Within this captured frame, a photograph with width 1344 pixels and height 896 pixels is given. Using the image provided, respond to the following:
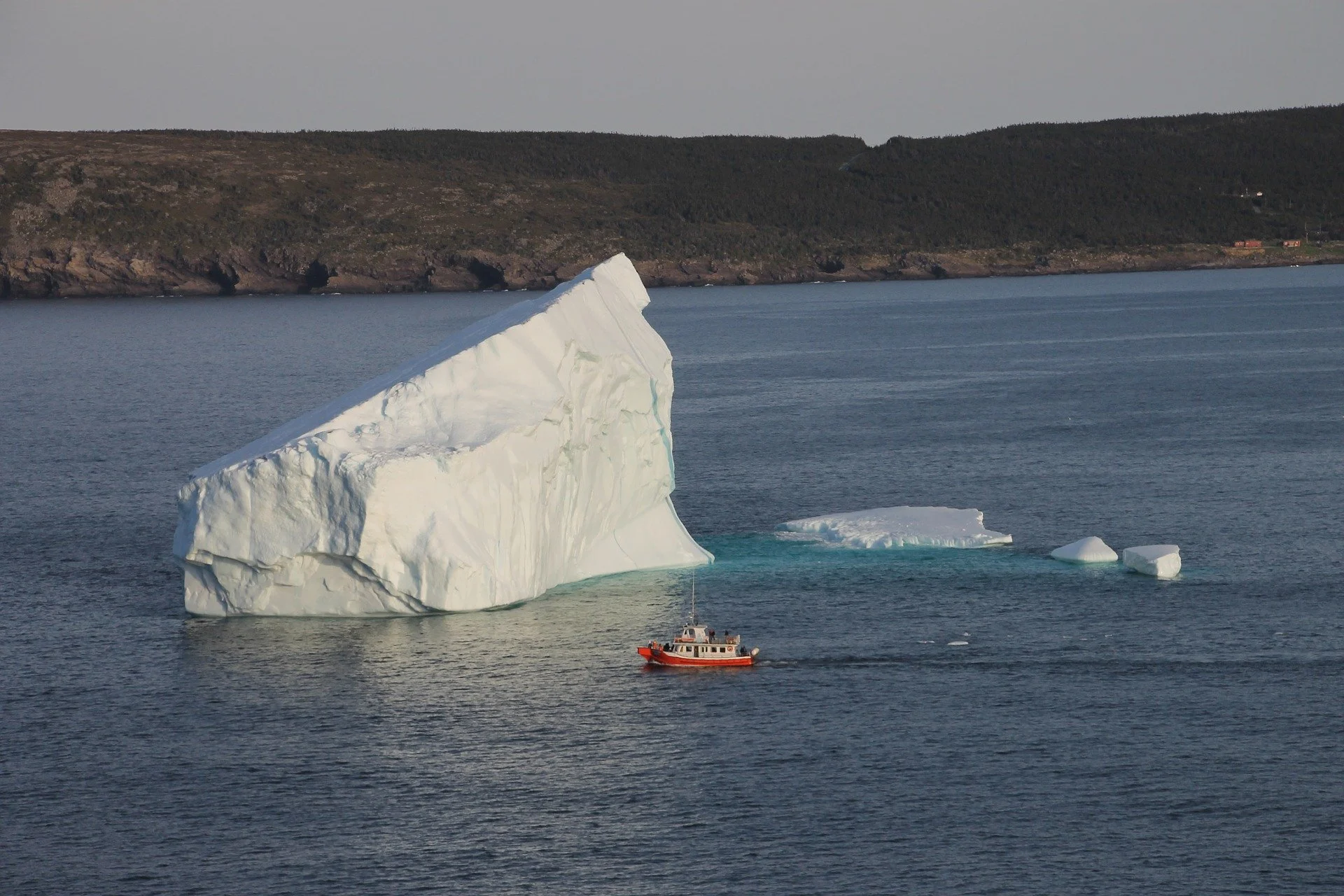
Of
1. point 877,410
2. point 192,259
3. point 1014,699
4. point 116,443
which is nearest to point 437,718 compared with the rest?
point 1014,699

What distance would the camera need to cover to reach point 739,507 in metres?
53.2

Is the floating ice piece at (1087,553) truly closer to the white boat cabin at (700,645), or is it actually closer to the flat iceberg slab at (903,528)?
the flat iceberg slab at (903,528)

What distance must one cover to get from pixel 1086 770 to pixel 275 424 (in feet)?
165

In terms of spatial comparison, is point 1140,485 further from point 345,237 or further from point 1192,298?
point 345,237

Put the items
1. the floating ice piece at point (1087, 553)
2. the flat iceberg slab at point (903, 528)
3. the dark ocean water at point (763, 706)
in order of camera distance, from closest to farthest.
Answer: the dark ocean water at point (763, 706)
the floating ice piece at point (1087, 553)
the flat iceberg slab at point (903, 528)

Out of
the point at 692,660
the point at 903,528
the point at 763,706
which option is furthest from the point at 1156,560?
the point at 763,706

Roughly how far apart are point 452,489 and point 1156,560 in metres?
17.5

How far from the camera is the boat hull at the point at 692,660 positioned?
1428 inches

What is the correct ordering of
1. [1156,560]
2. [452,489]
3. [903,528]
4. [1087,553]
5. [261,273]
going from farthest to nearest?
[261,273] < [903,528] < [1087,553] < [1156,560] < [452,489]

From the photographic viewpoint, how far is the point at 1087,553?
44750 mm

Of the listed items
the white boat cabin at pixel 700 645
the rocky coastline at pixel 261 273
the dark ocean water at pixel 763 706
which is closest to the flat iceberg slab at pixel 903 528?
the dark ocean water at pixel 763 706

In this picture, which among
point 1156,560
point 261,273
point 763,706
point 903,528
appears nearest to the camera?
point 763,706

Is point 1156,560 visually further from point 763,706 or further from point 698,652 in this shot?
point 763,706

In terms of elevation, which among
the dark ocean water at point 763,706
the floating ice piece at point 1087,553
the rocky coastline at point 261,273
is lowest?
the dark ocean water at point 763,706
